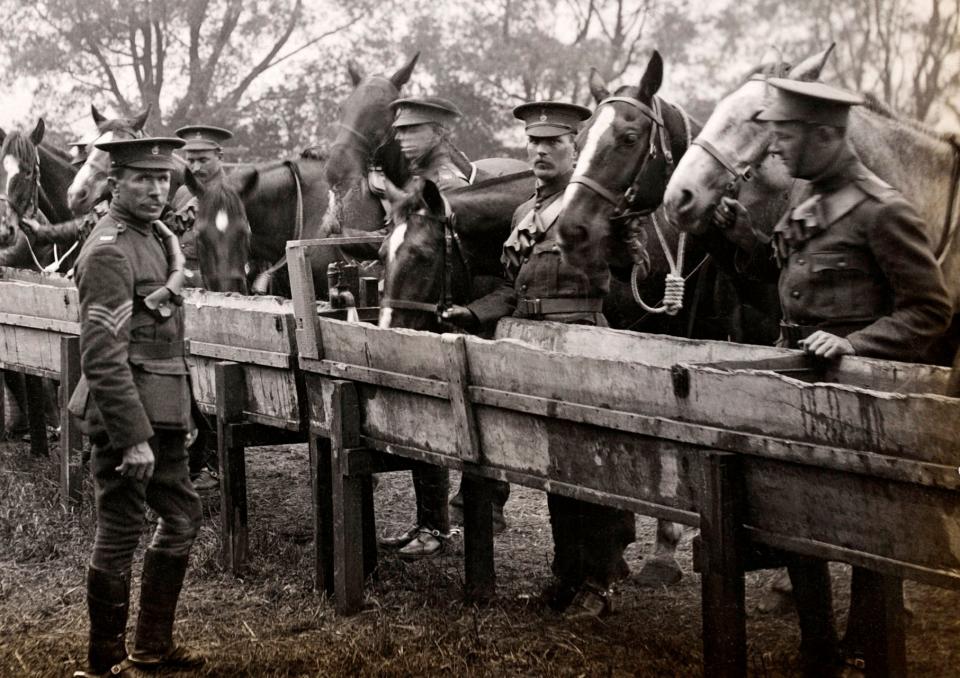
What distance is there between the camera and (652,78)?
5.32 meters

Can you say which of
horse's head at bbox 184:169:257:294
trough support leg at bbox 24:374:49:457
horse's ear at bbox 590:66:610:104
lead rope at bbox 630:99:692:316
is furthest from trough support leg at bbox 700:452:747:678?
trough support leg at bbox 24:374:49:457

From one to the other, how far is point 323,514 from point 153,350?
1.38 metres

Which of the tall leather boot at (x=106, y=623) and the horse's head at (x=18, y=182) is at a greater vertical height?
the horse's head at (x=18, y=182)

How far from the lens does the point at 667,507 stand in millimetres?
3562

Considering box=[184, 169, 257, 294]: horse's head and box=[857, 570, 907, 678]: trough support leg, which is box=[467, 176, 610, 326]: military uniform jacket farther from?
box=[184, 169, 257, 294]: horse's head

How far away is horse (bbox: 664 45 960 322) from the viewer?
13.8ft

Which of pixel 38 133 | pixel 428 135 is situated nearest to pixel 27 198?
pixel 38 133

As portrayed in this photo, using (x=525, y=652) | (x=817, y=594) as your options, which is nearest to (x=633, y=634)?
(x=525, y=652)

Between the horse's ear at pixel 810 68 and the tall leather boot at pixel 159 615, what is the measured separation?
9.47 ft

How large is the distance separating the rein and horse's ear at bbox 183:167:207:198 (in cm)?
87

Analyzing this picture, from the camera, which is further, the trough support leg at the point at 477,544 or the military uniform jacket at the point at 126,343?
the trough support leg at the point at 477,544

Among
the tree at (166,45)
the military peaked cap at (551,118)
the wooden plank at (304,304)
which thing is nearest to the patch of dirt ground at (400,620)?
the wooden plank at (304,304)

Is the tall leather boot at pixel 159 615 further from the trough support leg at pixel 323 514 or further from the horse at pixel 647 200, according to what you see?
the horse at pixel 647 200

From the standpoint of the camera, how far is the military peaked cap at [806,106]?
3.77 meters
